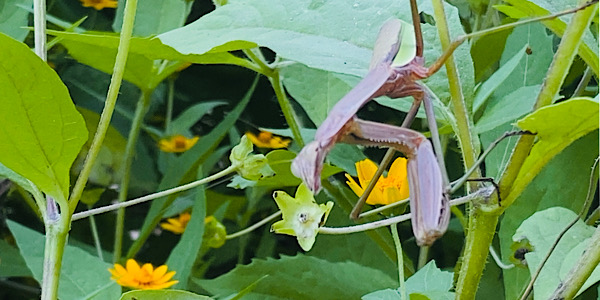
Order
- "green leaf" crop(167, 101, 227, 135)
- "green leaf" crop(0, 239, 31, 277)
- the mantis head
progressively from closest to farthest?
the mantis head
"green leaf" crop(0, 239, 31, 277)
"green leaf" crop(167, 101, 227, 135)

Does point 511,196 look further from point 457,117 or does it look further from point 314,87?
point 314,87

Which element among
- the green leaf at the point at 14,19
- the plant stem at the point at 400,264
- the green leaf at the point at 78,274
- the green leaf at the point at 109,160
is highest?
the green leaf at the point at 14,19

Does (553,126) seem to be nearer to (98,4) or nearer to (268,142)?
(268,142)

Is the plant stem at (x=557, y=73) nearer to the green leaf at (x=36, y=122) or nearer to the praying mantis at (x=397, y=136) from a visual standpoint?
the praying mantis at (x=397, y=136)

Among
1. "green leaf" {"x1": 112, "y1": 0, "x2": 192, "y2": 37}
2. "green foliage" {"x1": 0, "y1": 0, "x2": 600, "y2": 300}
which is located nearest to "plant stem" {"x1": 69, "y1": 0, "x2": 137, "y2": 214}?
"green foliage" {"x1": 0, "y1": 0, "x2": 600, "y2": 300}

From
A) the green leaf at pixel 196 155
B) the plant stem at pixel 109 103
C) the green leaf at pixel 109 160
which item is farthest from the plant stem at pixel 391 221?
the green leaf at pixel 109 160

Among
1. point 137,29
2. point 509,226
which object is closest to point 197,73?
point 137,29

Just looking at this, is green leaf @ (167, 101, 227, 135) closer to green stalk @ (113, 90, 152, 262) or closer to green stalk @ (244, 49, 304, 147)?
green stalk @ (113, 90, 152, 262)
